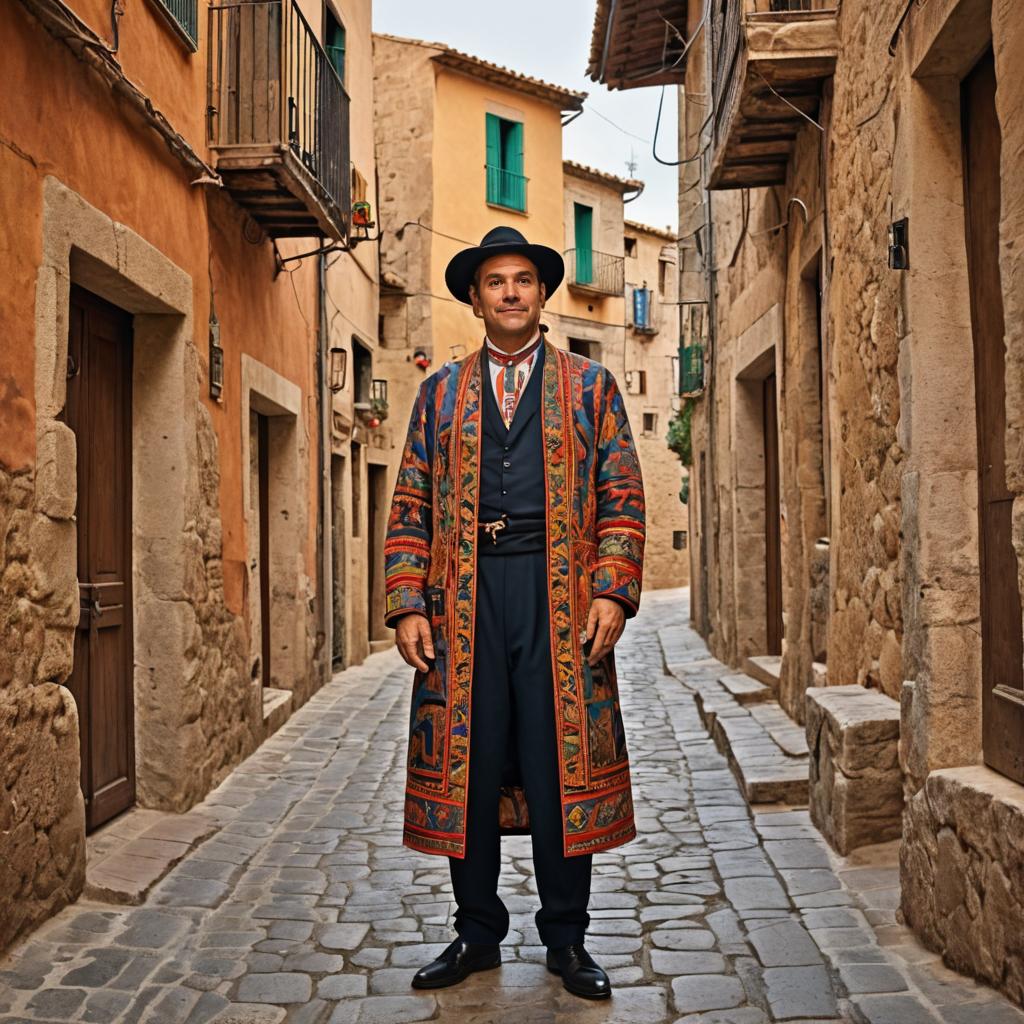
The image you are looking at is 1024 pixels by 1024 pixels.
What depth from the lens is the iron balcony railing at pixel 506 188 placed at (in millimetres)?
21609

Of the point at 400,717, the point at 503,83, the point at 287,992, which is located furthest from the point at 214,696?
the point at 503,83

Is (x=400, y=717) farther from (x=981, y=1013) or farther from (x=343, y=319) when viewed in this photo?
(x=981, y=1013)

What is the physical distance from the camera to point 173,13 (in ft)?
20.7

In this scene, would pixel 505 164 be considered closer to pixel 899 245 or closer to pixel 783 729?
pixel 783 729

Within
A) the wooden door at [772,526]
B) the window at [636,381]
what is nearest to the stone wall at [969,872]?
the wooden door at [772,526]

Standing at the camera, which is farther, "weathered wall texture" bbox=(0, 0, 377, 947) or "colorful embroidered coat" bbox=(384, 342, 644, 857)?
"weathered wall texture" bbox=(0, 0, 377, 947)

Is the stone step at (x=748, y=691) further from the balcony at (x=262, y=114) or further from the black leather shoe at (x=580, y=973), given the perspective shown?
the black leather shoe at (x=580, y=973)

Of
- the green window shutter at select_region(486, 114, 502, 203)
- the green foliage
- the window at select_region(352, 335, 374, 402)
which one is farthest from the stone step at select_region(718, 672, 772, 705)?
the green window shutter at select_region(486, 114, 502, 203)

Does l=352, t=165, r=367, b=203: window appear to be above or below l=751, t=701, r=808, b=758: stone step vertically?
above

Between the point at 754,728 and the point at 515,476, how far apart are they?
4.11 m

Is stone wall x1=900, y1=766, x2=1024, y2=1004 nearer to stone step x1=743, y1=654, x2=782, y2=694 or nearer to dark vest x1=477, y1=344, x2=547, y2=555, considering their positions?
dark vest x1=477, y1=344, x2=547, y2=555

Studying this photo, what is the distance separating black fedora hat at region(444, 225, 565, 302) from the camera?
145 inches

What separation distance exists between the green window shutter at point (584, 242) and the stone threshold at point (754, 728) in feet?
52.1

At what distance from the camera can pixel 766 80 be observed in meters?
6.48
